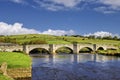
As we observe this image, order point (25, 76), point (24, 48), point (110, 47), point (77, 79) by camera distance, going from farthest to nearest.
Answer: point (110, 47) < point (24, 48) < point (77, 79) < point (25, 76)

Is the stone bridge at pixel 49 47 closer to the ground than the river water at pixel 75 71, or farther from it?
farther from it

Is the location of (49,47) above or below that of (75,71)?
above

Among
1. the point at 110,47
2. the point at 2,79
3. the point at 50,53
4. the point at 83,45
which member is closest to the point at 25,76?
the point at 2,79

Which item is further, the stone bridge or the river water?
the stone bridge

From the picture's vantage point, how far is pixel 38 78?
159 feet

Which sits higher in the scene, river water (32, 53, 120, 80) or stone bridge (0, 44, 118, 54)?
stone bridge (0, 44, 118, 54)

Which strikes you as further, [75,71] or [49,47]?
[49,47]

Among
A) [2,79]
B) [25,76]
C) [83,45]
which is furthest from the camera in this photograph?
[83,45]

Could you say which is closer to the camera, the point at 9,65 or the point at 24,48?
the point at 9,65

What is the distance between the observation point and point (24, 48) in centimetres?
11044

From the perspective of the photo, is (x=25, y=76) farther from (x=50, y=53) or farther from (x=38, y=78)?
(x=50, y=53)

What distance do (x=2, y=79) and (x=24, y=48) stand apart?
79989 millimetres

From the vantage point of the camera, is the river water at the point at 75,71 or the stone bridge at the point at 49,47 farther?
the stone bridge at the point at 49,47

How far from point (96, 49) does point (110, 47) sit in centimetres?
946
